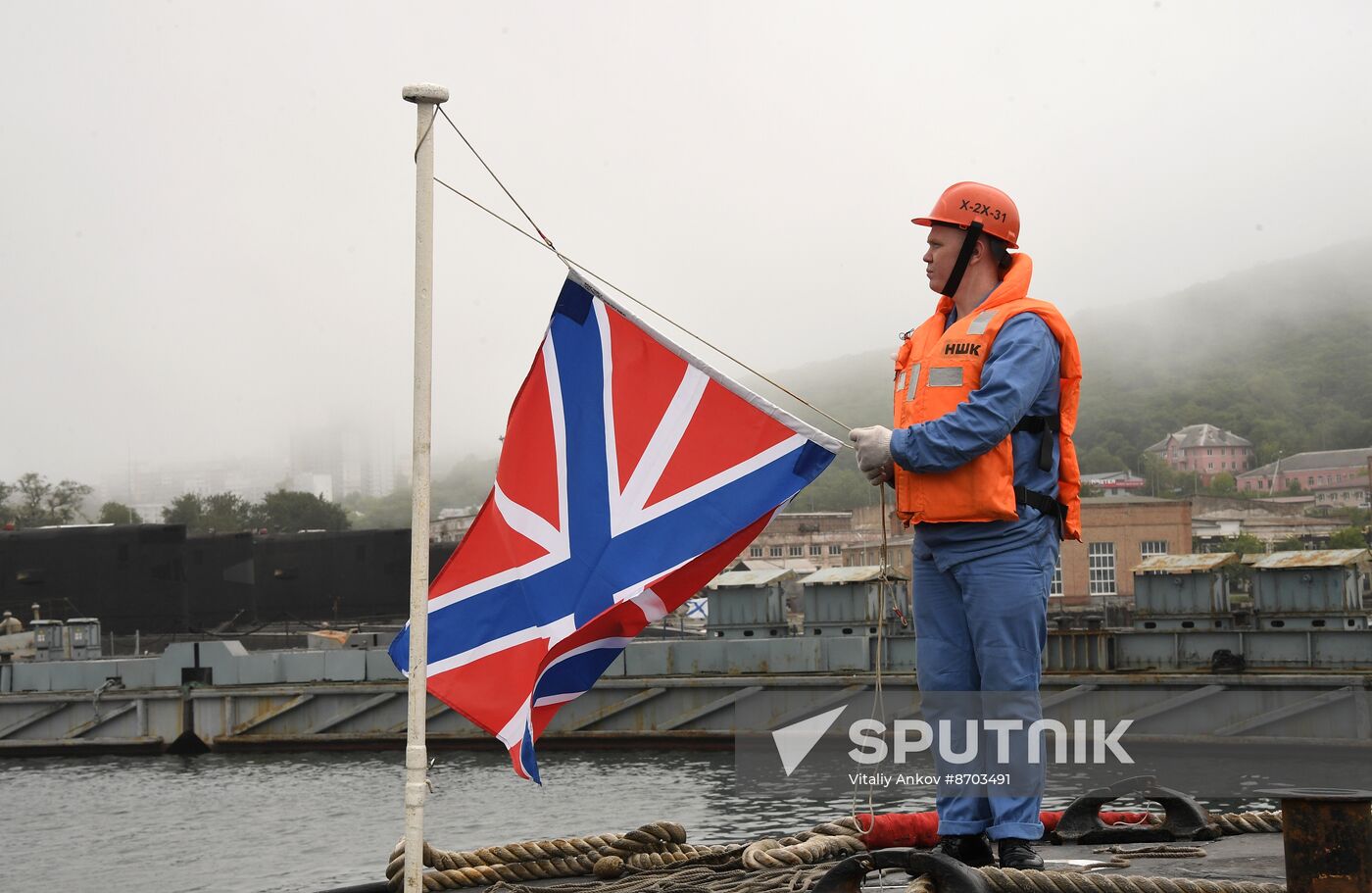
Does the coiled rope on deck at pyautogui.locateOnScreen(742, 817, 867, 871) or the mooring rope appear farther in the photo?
the coiled rope on deck at pyautogui.locateOnScreen(742, 817, 867, 871)

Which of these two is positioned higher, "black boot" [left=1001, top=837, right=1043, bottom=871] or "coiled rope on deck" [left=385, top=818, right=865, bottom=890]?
"black boot" [left=1001, top=837, right=1043, bottom=871]

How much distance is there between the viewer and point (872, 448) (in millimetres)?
3887

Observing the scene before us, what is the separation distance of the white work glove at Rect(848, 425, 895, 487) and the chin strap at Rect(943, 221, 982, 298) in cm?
56

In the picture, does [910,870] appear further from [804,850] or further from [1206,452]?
[1206,452]

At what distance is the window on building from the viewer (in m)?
62.6

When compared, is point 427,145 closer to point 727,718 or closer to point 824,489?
point 727,718

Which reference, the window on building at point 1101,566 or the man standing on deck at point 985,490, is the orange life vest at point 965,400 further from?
the window on building at point 1101,566

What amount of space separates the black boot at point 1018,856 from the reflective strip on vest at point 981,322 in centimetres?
133

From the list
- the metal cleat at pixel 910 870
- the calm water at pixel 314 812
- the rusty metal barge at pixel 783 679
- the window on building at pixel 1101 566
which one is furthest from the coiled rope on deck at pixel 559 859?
the window on building at pixel 1101 566

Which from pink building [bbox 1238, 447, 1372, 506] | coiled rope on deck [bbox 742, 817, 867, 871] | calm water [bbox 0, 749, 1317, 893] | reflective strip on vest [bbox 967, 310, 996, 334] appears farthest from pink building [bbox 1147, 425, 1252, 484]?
reflective strip on vest [bbox 967, 310, 996, 334]

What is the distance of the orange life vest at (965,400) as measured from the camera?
12.6 ft

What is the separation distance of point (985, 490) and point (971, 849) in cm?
97

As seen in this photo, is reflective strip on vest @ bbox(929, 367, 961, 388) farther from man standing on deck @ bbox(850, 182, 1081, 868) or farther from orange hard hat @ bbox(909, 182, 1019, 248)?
orange hard hat @ bbox(909, 182, 1019, 248)

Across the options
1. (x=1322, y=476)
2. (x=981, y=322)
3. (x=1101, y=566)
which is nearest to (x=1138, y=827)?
(x=981, y=322)
